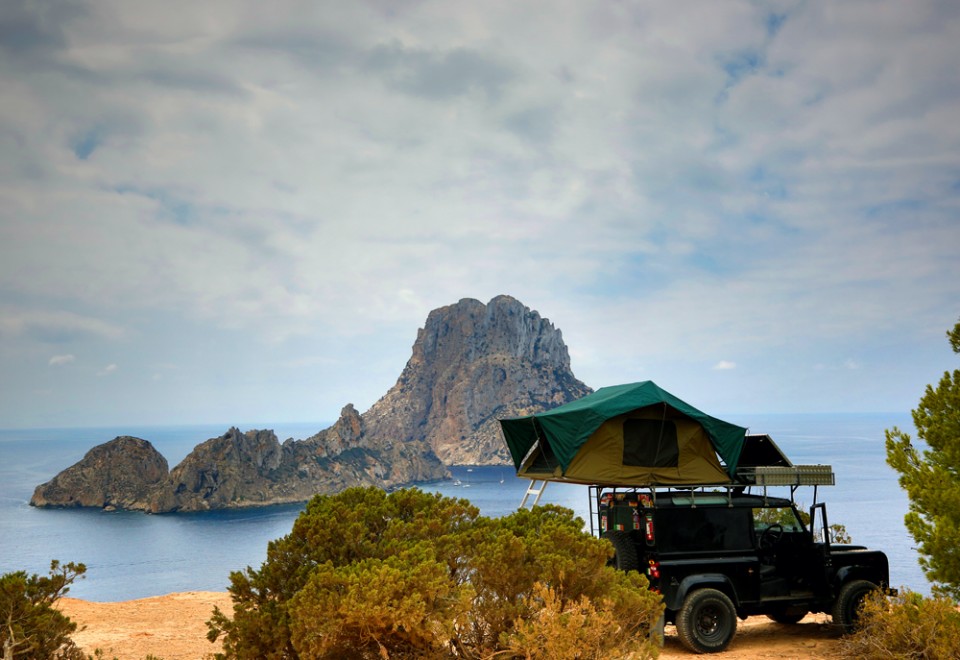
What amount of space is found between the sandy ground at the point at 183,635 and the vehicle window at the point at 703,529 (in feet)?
4.68

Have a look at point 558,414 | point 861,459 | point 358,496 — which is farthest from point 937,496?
point 861,459

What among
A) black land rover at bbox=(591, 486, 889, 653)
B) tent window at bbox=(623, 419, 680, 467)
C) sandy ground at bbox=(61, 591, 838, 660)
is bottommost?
sandy ground at bbox=(61, 591, 838, 660)

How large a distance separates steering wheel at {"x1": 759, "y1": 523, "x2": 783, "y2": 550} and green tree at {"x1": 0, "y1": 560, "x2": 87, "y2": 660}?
Result: 9.13 meters

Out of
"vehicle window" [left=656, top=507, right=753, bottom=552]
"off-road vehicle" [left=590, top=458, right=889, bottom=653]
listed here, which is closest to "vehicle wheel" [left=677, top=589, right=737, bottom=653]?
"off-road vehicle" [left=590, top=458, right=889, bottom=653]

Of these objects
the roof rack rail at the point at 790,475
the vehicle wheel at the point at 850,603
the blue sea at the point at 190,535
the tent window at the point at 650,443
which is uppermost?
the tent window at the point at 650,443

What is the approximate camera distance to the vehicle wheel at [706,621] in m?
9.88

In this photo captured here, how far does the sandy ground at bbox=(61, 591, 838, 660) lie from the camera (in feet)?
33.7

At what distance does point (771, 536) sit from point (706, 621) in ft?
5.98

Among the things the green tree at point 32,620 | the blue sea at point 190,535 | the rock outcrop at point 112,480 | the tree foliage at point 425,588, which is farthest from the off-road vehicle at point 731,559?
the rock outcrop at point 112,480

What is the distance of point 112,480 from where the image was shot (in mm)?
138000

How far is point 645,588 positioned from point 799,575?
4.52m

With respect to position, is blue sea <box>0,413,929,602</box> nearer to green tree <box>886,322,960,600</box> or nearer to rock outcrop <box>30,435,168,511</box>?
rock outcrop <box>30,435,168,511</box>

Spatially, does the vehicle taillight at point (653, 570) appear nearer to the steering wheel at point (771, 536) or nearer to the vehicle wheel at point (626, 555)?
the vehicle wheel at point (626, 555)

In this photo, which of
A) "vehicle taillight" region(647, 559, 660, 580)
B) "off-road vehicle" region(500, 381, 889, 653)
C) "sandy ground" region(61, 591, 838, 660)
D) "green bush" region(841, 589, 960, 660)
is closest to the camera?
"green bush" region(841, 589, 960, 660)
